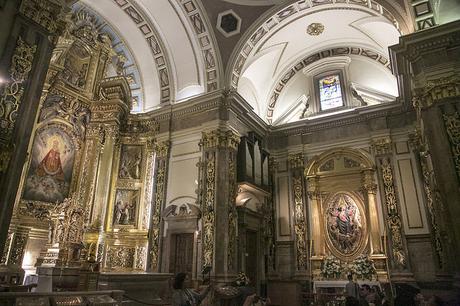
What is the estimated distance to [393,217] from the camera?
1177 cm

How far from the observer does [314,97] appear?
49.3 feet

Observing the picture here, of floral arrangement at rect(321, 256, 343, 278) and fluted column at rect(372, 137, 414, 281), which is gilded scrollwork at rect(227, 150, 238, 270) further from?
fluted column at rect(372, 137, 414, 281)

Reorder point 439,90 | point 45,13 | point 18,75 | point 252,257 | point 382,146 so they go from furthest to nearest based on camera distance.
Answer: point 382,146 → point 252,257 → point 439,90 → point 45,13 → point 18,75

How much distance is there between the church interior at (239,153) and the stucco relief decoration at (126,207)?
6cm

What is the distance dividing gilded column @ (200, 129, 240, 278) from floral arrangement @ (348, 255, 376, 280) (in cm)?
459

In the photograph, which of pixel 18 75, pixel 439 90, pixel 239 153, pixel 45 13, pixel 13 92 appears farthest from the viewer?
pixel 239 153

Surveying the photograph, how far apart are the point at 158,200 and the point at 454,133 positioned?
9.21 m

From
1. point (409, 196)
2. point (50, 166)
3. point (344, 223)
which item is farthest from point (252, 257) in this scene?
point (50, 166)

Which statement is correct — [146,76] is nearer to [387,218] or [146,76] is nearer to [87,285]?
[87,285]

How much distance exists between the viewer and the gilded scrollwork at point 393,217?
11.3m

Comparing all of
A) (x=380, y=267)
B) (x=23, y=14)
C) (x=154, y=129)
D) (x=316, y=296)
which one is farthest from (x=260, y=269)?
(x=23, y=14)

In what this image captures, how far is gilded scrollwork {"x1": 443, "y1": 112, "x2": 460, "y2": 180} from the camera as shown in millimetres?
7221

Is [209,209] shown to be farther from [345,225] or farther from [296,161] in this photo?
[345,225]

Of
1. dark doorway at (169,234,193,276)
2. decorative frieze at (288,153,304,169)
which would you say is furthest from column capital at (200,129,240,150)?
decorative frieze at (288,153,304,169)
